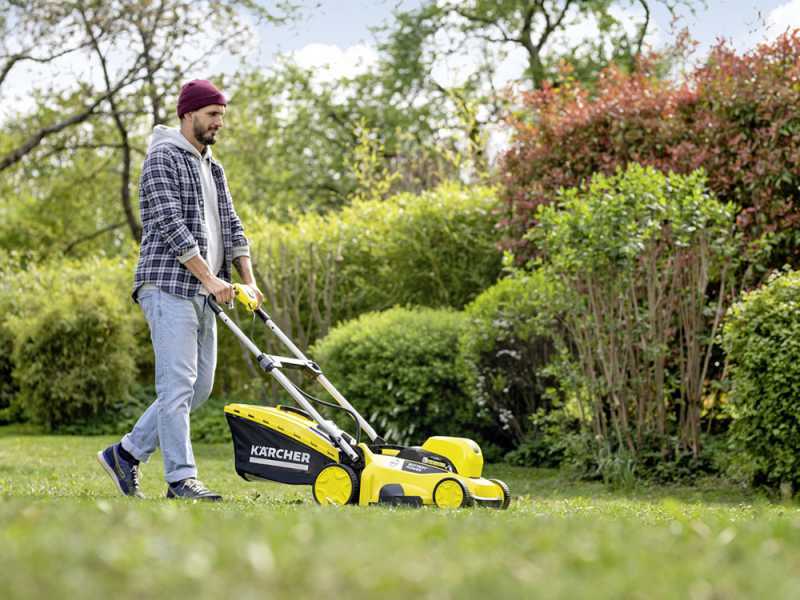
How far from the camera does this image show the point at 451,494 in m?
5.16

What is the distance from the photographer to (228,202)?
6.05m

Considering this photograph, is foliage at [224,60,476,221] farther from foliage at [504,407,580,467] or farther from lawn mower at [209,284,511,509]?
lawn mower at [209,284,511,509]

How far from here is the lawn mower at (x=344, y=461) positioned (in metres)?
5.23

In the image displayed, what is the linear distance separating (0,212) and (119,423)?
57.4ft

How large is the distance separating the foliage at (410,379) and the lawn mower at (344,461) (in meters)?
3.68

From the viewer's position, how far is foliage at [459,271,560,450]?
9.03 metres

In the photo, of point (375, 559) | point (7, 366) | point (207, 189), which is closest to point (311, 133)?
point (7, 366)

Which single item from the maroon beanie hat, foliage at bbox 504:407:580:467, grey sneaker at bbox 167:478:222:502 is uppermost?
the maroon beanie hat

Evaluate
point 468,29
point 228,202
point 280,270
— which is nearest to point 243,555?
point 228,202

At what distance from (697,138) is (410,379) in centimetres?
319

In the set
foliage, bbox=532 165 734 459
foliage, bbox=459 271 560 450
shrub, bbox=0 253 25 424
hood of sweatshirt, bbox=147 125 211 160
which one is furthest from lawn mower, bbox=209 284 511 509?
shrub, bbox=0 253 25 424

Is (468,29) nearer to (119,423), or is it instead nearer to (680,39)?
(680,39)

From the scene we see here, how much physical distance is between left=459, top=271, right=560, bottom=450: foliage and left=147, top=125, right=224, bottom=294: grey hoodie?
3461 mm

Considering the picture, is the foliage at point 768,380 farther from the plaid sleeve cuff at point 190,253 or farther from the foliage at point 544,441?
the plaid sleeve cuff at point 190,253
